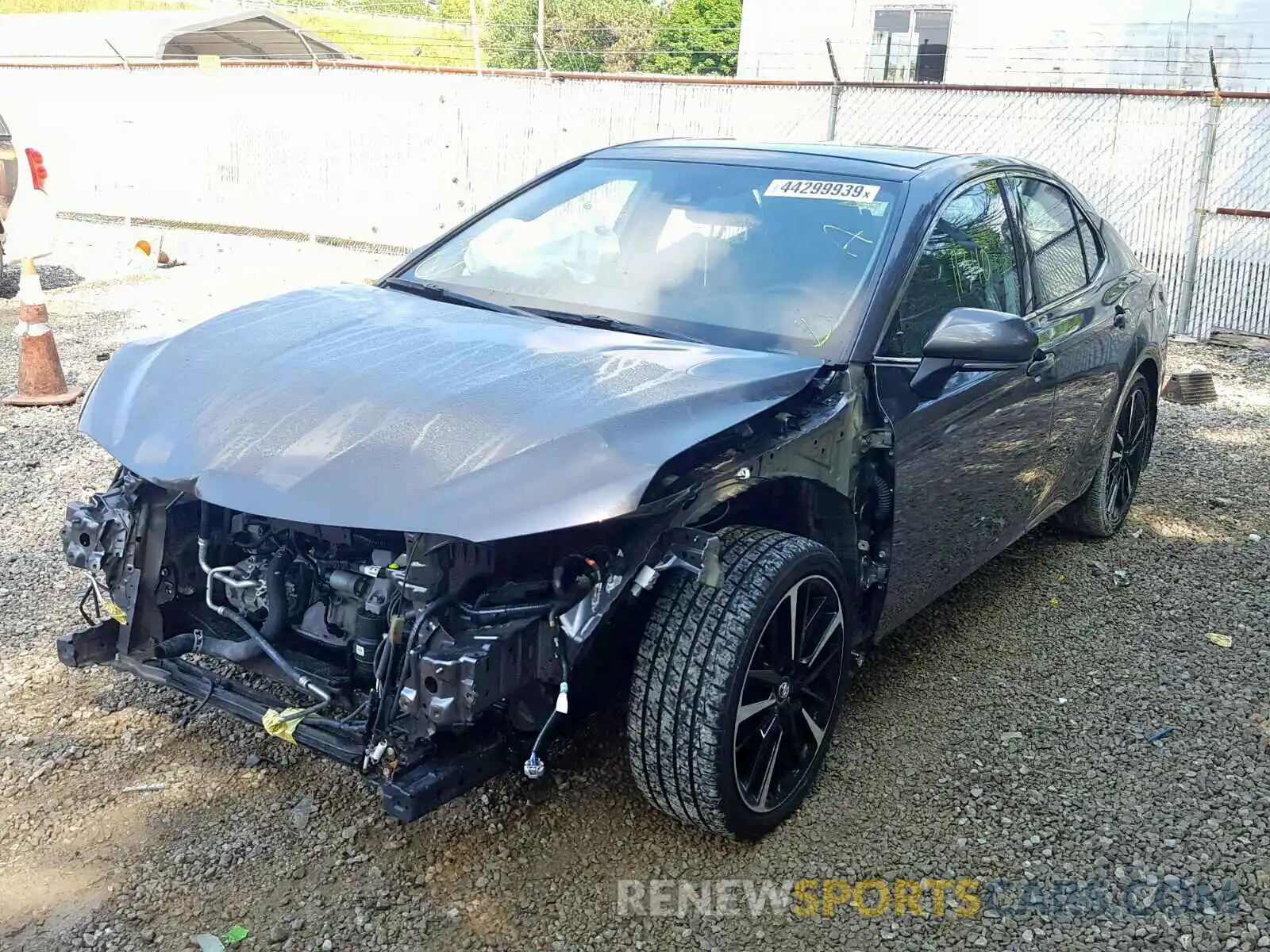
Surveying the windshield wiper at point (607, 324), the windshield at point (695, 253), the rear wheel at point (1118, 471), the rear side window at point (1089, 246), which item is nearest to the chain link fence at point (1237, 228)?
the rear wheel at point (1118, 471)

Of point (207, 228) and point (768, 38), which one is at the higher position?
point (768, 38)

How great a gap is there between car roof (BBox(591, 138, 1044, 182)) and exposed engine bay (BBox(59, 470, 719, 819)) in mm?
1728

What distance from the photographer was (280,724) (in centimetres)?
280

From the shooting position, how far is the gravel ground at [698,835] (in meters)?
2.80

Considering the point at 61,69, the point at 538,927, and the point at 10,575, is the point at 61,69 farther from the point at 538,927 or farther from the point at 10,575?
the point at 538,927

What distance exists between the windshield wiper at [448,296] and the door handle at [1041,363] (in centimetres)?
174

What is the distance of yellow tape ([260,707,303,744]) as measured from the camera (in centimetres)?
279

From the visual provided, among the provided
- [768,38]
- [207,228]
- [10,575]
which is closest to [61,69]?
[207,228]

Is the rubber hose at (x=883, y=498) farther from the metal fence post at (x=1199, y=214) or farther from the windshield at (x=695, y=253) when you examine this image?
the metal fence post at (x=1199, y=214)

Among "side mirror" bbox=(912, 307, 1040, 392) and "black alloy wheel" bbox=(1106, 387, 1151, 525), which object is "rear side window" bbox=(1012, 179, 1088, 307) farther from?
"side mirror" bbox=(912, 307, 1040, 392)

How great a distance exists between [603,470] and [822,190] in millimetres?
1655

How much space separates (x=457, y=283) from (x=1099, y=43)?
16.6 m

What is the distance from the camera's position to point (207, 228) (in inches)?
631

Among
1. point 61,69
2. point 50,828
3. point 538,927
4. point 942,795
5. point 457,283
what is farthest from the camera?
point 61,69
